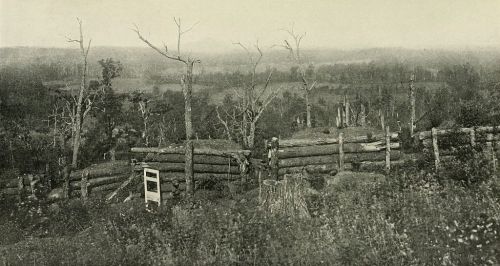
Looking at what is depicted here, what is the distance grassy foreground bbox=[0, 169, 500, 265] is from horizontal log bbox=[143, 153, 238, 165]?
8.65 meters

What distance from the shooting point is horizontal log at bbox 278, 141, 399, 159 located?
20.1 metres

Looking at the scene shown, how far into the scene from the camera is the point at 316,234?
8.96m

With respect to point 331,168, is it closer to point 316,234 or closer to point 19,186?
point 316,234

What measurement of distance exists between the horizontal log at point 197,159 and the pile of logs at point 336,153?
8.11ft

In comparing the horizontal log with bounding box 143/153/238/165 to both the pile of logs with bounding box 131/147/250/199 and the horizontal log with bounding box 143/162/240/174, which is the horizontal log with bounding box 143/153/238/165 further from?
the horizontal log with bounding box 143/162/240/174

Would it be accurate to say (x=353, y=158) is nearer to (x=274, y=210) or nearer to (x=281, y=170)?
(x=281, y=170)

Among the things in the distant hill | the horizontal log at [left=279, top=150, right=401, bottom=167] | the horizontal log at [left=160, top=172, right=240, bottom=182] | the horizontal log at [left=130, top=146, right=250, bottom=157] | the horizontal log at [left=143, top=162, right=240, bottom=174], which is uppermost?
the distant hill

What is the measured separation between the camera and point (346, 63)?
5468 inches

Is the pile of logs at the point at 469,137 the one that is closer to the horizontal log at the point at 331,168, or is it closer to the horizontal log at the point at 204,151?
the horizontal log at the point at 331,168

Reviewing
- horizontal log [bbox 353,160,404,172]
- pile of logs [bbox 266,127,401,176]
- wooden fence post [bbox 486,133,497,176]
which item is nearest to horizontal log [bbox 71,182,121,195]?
pile of logs [bbox 266,127,401,176]

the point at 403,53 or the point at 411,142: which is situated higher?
the point at 403,53

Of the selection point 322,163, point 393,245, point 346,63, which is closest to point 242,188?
point 322,163

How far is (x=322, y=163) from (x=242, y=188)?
12.2ft

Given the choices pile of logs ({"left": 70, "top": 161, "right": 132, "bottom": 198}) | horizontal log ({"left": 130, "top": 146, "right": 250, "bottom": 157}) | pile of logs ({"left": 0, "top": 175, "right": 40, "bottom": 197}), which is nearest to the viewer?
horizontal log ({"left": 130, "top": 146, "right": 250, "bottom": 157})
